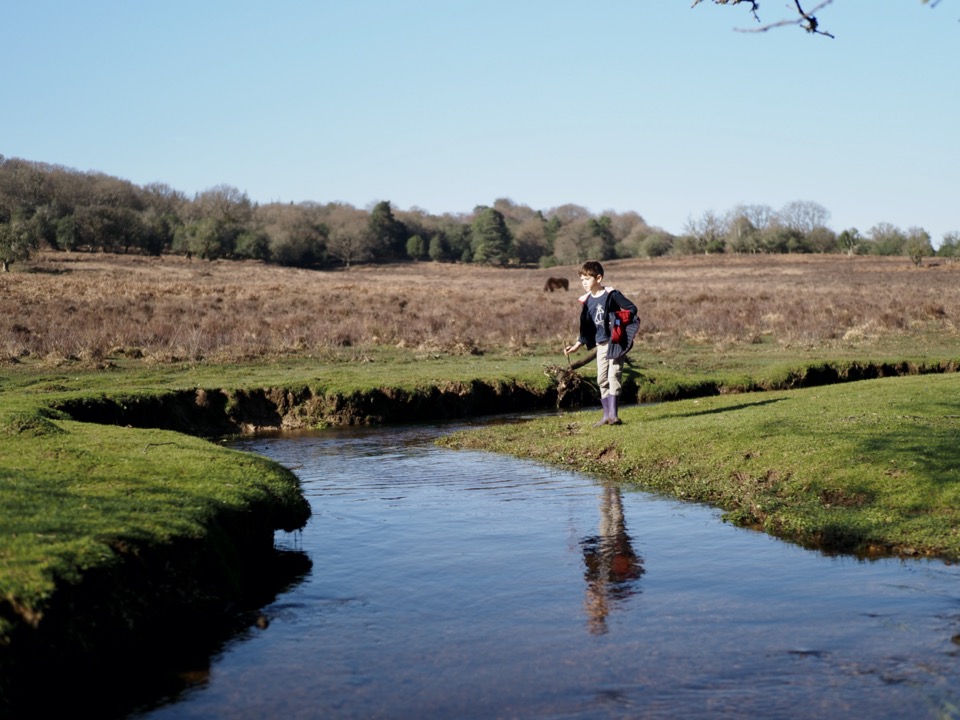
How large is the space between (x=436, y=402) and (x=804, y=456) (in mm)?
11494

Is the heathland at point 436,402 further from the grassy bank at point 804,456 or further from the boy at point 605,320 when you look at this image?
the boy at point 605,320

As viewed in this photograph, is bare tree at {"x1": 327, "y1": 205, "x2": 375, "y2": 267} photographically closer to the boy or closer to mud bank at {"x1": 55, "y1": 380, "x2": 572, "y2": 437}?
mud bank at {"x1": 55, "y1": 380, "x2": 572, "y2": 437}

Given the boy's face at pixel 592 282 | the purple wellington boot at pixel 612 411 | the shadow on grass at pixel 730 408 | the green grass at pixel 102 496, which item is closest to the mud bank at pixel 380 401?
the shadow on grass at pixel 730 408

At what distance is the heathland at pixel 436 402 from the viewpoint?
9734mm

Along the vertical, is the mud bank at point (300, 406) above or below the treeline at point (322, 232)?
below

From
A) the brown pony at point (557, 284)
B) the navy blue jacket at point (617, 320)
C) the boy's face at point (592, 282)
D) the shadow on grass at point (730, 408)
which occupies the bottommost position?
the shadow on grass at point (730, 408)

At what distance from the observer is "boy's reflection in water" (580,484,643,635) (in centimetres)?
891

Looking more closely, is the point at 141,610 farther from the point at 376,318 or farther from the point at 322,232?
the point at 322,232

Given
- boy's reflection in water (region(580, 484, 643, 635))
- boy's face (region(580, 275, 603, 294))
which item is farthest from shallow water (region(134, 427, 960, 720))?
boy's face (region(580, 275, 603, 294))

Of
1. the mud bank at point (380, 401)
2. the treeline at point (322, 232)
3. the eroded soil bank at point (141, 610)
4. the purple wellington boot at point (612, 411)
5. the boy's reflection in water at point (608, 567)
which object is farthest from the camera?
the treeline at point (322, 232)

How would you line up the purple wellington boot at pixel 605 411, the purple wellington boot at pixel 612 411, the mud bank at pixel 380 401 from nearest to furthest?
the purple wellington boot at pixel 612 411 < the purple wellington boot at pixel 605 411 < the mud bank at pixel 380 401

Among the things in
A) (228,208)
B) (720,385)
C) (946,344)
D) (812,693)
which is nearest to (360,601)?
(812,693)

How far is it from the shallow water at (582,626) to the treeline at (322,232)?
67.2m

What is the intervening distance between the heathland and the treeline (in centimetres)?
4305
